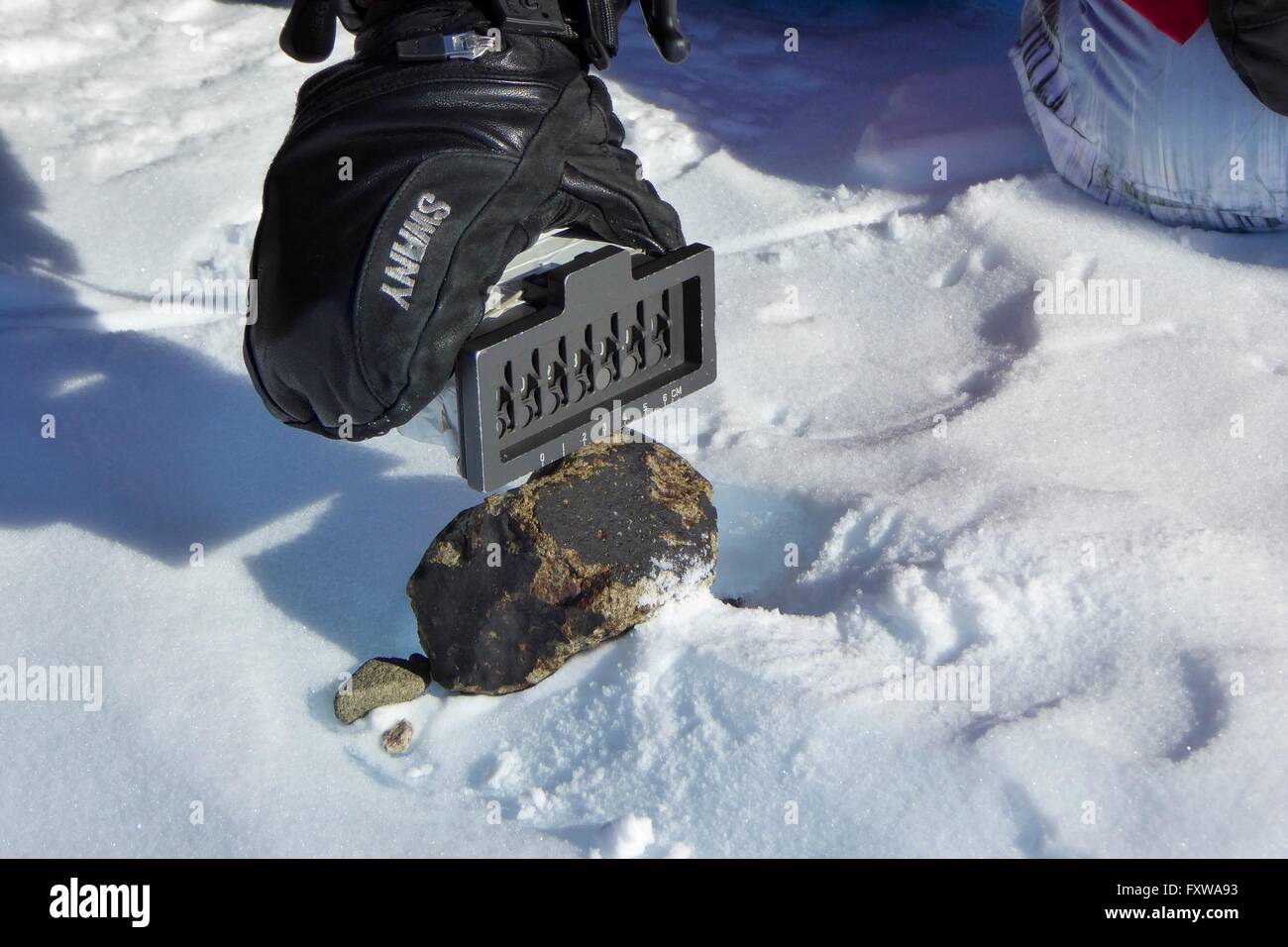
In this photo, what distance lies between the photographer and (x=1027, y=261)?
2307 mm

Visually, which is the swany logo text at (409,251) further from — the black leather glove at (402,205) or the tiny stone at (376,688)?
the tiny stone at (376,688)

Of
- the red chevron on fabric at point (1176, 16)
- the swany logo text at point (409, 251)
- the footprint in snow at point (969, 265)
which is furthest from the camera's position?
the footprint in snow at point (969, 265)

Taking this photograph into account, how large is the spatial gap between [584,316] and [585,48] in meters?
0.31

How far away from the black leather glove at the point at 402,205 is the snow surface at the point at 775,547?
15.4 inches

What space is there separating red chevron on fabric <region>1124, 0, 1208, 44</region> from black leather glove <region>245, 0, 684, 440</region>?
110 cm

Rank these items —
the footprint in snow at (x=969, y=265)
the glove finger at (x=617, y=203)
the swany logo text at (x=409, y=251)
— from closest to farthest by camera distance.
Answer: the swany logo text at (x=409, y=251), the glove finger at (x=617, y=203), the footprint in snow at (x=969, y=265)

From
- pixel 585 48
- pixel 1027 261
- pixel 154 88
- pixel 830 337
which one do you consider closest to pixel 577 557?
pixel 585 48

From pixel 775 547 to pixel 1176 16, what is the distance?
1078 millimetres

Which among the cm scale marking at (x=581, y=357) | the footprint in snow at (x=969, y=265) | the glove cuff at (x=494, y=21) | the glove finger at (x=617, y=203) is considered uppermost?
the glove cuff at (x=494, y=21)

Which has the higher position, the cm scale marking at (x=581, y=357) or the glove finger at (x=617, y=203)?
the glove finger at (x=617, y=203)

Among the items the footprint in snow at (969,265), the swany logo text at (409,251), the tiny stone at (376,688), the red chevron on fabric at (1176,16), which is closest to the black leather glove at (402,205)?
the swany logo text at (409,251)

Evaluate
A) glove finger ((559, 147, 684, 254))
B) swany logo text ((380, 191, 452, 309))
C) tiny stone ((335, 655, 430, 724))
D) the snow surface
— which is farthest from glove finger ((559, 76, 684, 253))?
tiny stone ((335, 655, 430, 724))

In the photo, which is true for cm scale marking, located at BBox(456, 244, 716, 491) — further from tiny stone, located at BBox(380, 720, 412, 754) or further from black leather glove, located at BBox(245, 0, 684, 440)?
tiny stone, located at BBox(380, 720, 412, 754)

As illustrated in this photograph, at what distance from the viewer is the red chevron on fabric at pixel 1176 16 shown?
2203 millimetres
